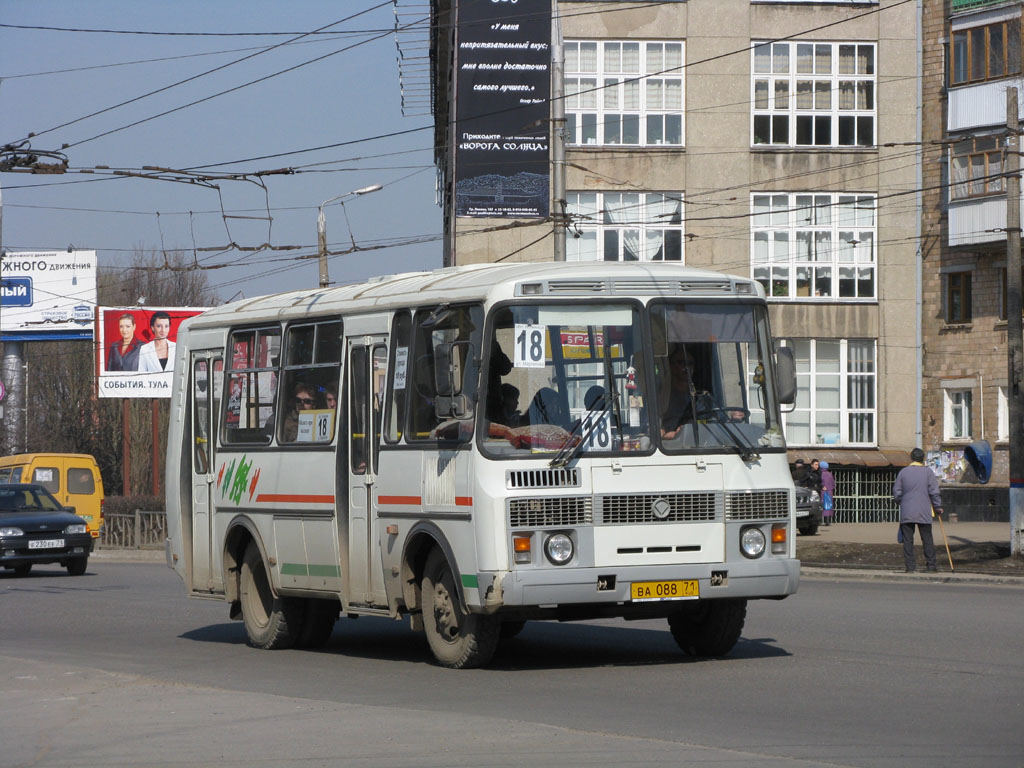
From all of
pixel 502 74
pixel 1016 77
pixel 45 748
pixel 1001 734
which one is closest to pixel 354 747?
pixel 45 748

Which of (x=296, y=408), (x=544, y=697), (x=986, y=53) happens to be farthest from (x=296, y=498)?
(x=986, y=53)

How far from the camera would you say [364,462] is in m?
13.4

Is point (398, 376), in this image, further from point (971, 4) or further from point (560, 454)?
point (971, 4)

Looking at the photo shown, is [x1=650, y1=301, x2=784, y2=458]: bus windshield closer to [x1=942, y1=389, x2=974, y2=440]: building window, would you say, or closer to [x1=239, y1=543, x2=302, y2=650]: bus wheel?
[x1=239, y1=543, x2=302, y2=650]: bus wheel

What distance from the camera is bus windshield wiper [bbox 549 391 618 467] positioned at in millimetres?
11734

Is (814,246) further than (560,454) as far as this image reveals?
Yes

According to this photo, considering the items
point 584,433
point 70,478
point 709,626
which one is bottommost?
point 70,478

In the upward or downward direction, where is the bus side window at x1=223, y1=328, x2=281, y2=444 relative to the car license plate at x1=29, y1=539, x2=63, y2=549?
upward

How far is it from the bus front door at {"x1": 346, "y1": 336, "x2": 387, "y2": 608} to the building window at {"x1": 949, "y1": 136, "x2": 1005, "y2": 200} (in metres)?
33.3

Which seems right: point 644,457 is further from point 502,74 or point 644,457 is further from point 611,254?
point 611,254

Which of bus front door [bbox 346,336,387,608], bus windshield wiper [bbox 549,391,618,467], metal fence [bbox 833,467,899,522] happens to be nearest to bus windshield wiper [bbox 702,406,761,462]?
bus windshield wiper [bbox 549,391,618,467]

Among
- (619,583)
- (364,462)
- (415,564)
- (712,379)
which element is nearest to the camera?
(619,583)

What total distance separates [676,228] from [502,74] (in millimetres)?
7654

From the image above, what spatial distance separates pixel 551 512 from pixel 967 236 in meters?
36.0
